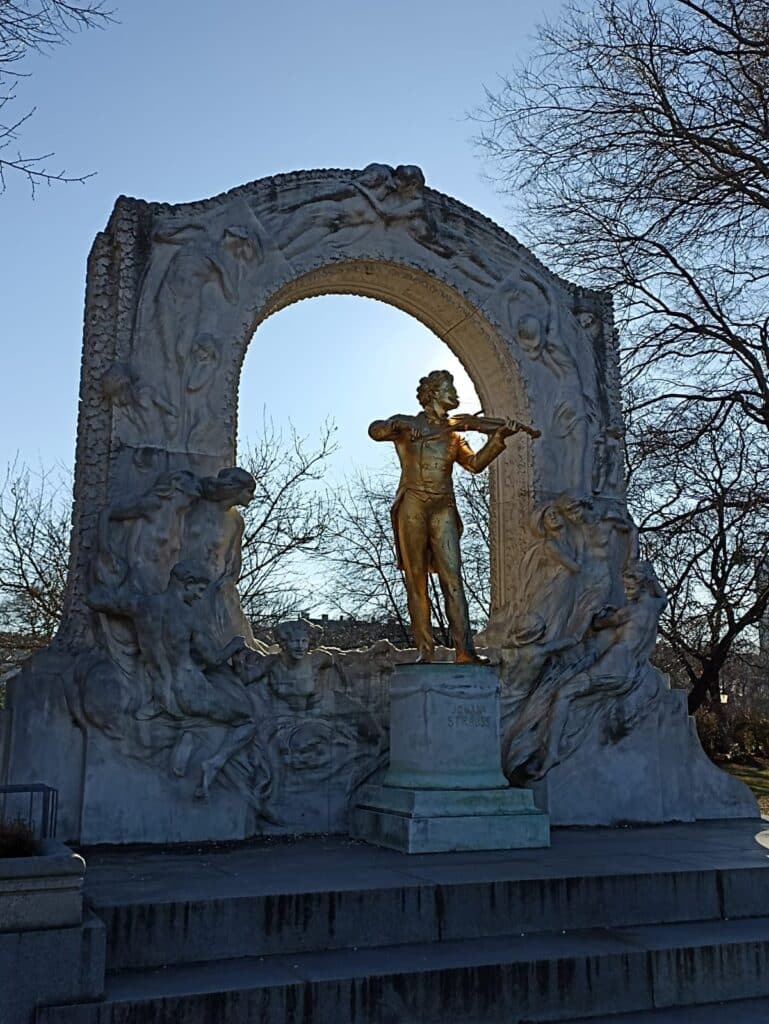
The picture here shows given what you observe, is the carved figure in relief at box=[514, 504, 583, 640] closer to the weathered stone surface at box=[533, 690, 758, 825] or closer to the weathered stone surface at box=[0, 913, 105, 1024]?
the weathered stone surface at box=[533, 690, 758, 825]

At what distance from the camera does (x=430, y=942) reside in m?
5.65

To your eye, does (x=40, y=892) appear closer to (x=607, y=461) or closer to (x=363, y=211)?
(x=363, y=211)

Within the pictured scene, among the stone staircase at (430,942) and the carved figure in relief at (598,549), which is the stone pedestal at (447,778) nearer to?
the stone staircase at (430,942)

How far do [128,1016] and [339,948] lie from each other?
1.35 metres

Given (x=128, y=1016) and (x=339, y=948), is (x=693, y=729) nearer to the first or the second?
(x=339, y=948)

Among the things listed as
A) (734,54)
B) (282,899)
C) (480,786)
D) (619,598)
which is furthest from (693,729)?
(734,54)

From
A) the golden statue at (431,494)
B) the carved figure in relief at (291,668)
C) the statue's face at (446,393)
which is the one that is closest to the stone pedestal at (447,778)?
the golden statue at (431,494)

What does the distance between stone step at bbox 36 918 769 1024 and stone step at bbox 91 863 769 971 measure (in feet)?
0.31

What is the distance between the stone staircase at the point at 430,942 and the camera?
15.8ft

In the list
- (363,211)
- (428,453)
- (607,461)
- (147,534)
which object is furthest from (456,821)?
(363,211)

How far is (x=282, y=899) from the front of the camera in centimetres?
547

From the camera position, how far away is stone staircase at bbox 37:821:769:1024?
4812mm

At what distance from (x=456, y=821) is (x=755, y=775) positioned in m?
13.4

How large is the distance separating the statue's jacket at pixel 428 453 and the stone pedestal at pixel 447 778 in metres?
1.17
